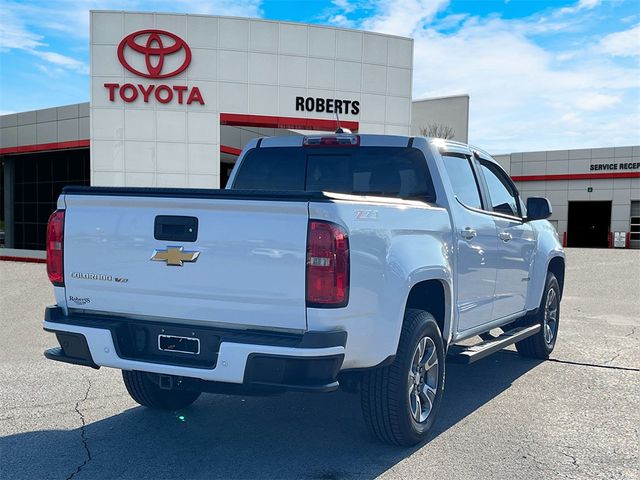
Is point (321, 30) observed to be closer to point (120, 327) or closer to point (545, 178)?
point (120, 327)

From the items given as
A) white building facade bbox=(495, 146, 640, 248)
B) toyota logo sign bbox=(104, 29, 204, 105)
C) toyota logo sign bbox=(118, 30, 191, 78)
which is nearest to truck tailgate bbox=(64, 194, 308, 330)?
toyota logo sign bbox=(104, 29, 204, 105)

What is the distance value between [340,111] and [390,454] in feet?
61.9

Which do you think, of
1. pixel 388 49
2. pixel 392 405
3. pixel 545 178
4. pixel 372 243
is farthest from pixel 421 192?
pixel 545 178

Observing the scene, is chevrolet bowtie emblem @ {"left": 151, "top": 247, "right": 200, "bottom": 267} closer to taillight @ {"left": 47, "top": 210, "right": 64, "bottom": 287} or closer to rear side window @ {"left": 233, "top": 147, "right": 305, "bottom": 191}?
taillight @ {"left": 47, "top": 210, "right": 64, "bottom": 287}

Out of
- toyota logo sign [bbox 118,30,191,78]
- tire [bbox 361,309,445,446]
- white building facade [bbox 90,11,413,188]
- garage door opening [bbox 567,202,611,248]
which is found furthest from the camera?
garage door opening [bbox 567,202,611,248]

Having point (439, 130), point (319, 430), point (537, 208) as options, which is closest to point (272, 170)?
point (319, 430)

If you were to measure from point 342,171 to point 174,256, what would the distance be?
195 cm

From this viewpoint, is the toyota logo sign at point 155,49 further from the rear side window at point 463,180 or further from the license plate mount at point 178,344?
the license plate mount at point 178,344

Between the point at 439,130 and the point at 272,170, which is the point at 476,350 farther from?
the point at 439,130

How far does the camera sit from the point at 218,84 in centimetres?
2095

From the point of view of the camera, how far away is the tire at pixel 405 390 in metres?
3.95

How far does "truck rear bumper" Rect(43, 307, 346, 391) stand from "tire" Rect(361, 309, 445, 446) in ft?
2.02

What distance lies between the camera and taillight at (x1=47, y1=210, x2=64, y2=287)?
158 inches

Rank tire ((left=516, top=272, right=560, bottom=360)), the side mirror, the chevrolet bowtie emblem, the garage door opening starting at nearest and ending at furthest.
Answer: the chevrolet bowtie emblem < the side mirror < tire ((left=516, top=272, right=560, bottom=360)) < the garage door opening
